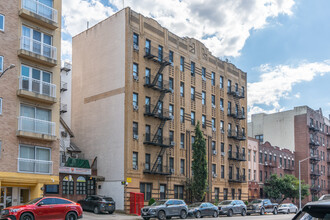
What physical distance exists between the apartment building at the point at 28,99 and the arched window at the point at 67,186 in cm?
573

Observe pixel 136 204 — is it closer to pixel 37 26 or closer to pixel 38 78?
pixel 38 78

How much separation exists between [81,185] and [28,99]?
11639 millimetres

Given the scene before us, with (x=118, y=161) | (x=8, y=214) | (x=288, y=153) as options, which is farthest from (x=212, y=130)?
(x=8, y=214)

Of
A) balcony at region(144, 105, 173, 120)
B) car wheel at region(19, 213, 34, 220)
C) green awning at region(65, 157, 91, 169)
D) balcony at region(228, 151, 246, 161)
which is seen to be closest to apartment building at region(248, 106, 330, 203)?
balcony at region(228, 151, 246, 161)

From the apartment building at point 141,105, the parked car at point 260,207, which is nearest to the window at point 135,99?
the apartment building at point 141,105

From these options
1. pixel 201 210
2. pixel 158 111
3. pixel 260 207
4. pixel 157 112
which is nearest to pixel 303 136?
pixel 260 207

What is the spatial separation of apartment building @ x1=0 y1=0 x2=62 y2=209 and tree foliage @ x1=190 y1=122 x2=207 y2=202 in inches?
664

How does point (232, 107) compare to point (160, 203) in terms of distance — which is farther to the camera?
point (232, 107)

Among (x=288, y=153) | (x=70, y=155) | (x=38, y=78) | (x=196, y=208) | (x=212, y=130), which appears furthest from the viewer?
(x=288, y=153)

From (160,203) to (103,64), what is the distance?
16826 mm

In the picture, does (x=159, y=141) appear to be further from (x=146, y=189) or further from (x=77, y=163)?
(x=77, y=163)

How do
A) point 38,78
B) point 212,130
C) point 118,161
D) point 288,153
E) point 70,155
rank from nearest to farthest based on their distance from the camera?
point 38,78 → point 118,161 → point 70,155 → point 212,130 → point 288,153

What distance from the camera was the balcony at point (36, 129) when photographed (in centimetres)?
3016

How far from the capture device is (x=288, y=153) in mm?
75125
